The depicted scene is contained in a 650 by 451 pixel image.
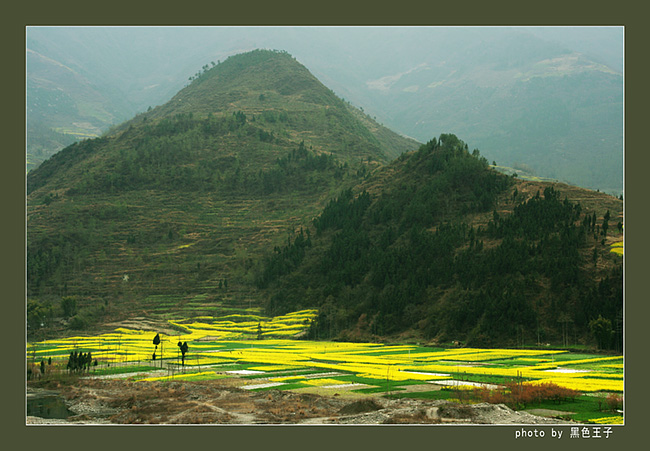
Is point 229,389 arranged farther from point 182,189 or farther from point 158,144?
point 158,144

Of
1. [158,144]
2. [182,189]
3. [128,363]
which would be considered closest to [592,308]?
[128,363]

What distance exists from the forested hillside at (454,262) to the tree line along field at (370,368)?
4436 millimetres

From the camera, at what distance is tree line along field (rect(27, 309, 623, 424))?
3259 centimetres

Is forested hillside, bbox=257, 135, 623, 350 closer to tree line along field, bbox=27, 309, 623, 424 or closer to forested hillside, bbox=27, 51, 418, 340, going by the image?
tree line along field, bbox=27, 309, 623, 424

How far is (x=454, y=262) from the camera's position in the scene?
71000mm

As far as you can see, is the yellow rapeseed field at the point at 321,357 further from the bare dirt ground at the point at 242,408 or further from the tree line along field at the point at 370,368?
the bare dirt ground at the point at 242,408

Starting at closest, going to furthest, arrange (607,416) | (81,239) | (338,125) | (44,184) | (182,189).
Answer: (607,416) < (81,239) < (182,189) < (44,184) < (338,125)

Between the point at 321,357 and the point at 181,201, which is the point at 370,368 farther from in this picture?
the point at 181,201

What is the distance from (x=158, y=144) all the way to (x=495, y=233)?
9448 cm

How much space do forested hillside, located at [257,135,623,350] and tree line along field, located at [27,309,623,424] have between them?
444 centimetres

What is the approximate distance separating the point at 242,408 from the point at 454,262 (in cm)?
4285

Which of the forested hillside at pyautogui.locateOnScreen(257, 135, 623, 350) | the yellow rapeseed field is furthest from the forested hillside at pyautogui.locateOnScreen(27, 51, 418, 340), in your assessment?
the yellow rapeseed field

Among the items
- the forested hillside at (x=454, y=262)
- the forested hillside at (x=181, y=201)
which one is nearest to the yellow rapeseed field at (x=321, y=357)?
the forested hillside at (x=454, y=262)

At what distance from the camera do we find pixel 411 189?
95750 millimetres
